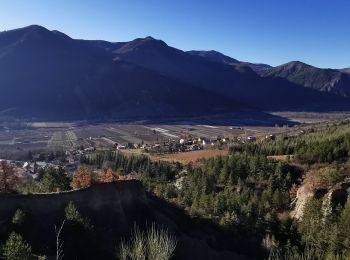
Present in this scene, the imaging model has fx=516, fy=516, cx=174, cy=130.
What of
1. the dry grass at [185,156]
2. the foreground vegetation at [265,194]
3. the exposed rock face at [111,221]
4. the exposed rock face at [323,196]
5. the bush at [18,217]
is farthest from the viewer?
the dry grass at [185,156]

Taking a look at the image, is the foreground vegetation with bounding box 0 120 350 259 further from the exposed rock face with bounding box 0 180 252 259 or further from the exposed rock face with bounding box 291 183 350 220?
the exposed rock face with bounding box 0 180 252 259

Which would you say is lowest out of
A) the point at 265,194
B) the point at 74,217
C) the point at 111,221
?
the point at 111,221

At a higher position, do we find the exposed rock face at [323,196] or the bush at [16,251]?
the bush at [16,251]

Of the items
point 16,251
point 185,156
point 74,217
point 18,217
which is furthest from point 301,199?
point 185,156

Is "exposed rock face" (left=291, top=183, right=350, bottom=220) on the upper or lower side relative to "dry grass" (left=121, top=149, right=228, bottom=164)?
upper

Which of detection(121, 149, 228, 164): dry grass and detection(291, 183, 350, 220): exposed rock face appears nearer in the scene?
detection(291, 183, 350, 220): exposed rock face

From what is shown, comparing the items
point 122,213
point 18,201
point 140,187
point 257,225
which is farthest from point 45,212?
point 257,225

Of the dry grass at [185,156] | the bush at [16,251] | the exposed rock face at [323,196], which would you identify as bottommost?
the dry grass at [185,156]

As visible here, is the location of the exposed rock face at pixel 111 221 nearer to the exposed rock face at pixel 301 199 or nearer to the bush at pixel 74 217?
the bush at pixel 74 217

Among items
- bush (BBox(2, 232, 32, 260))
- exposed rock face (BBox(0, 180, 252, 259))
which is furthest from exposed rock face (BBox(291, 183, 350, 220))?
bush (BBox(2, 232, 32, 260))

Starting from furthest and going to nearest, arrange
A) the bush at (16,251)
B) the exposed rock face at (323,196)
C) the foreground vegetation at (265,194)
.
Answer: the exposed rock face at (323,196)
the foreground vegetation at (265,194)
the bush at (16,251)

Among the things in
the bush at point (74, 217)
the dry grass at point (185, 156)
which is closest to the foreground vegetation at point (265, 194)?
the bush at point (74, 217)

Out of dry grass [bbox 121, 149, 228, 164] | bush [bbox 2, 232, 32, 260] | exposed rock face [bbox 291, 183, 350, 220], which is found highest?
bush [bbox 2, 232, 32, 260]

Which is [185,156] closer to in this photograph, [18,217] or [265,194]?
[265,194]
